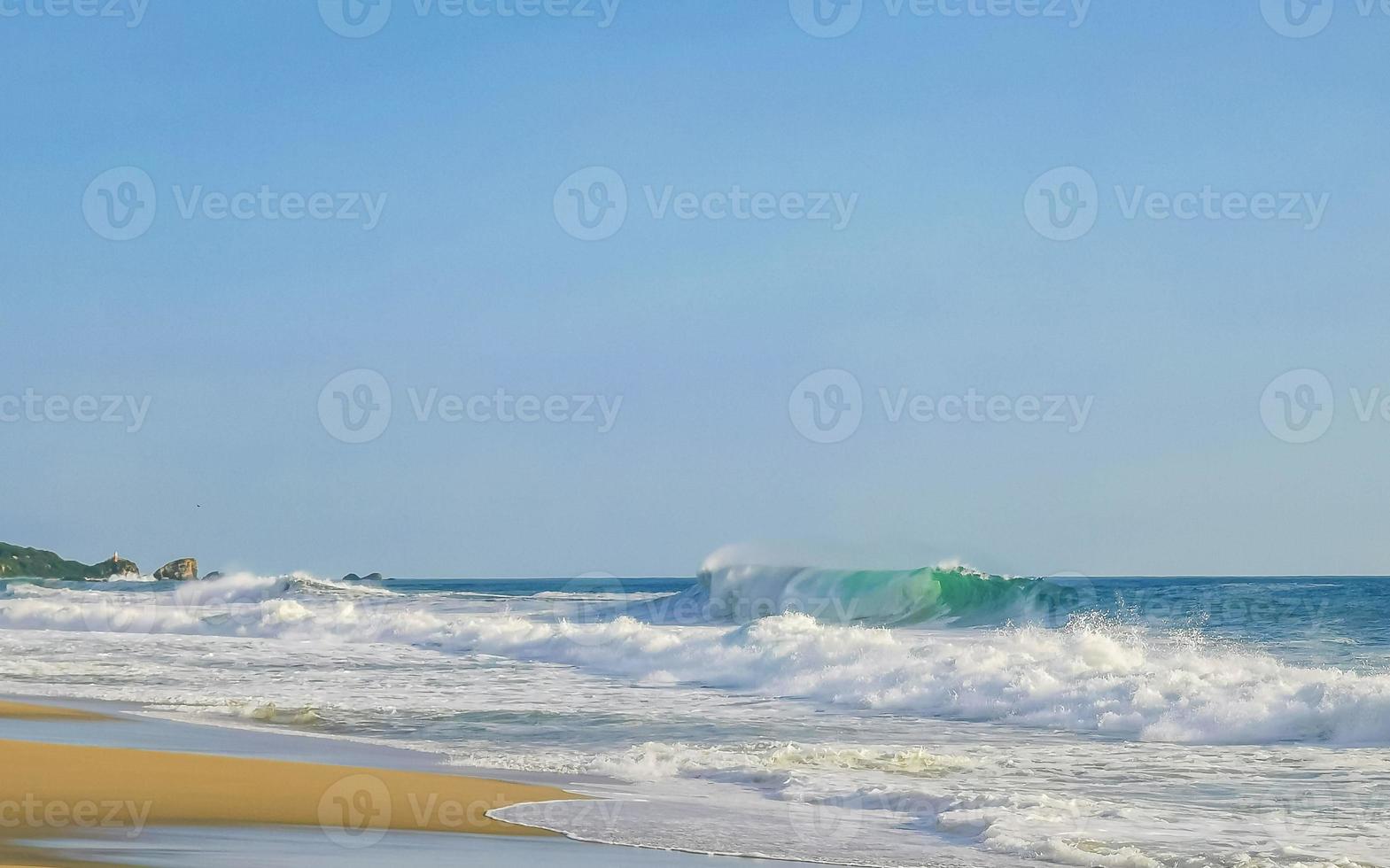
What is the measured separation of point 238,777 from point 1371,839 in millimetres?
7733

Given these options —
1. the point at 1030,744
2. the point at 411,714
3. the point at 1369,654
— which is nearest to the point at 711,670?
the point at 411,714

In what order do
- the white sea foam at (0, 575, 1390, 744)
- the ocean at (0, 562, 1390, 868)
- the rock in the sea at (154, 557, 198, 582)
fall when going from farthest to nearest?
the rock in the sea at (154, 557, 198, 582) < the white sea foam at (0, 575, 1390, 744) < the ocean at (0, 562, 1390, 868)

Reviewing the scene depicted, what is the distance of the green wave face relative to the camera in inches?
1223

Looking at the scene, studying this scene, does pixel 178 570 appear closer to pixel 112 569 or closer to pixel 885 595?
pixel 112 569

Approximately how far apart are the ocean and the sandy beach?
0.65 metres

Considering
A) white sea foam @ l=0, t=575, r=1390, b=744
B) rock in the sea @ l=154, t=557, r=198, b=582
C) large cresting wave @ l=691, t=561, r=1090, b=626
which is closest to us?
white sea foam @ l=0, t=575, r=1390, b=744

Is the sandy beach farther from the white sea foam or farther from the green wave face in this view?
the green wave face

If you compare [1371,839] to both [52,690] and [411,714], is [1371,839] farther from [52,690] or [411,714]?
[52,690]

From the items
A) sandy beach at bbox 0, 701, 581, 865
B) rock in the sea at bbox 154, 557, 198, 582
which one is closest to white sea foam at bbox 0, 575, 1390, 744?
sandy beach at bbox 0, 701, 581, 865

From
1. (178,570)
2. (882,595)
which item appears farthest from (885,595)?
(178,570)

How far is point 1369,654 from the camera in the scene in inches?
866

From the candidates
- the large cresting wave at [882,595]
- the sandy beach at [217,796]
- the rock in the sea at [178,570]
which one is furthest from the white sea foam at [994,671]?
the rock in the sea at [178,570]

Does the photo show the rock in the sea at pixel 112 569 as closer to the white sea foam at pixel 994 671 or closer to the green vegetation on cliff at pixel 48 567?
the green vegetation on cliff at pixel 48 567

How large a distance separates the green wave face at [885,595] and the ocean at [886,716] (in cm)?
12
